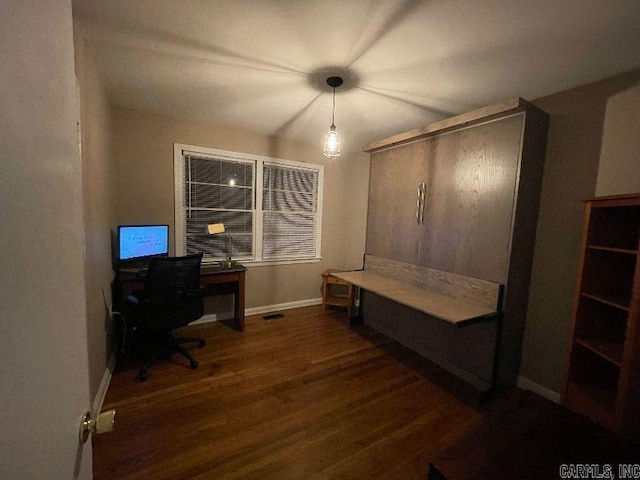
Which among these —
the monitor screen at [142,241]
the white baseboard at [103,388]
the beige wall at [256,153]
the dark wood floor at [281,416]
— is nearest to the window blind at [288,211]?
the beige wall at [256,153]

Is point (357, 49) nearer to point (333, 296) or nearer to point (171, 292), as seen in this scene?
point (171, 292)

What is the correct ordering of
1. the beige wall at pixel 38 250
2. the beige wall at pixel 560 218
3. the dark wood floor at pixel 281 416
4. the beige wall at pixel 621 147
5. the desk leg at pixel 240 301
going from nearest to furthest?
the beige wall at pixel 38 250 < the dark wood floor at pixel 281 416 < the beige wall at pixel 621 147 < the beige wall at pixel 560 218 < the desk leg at pixel 240 301

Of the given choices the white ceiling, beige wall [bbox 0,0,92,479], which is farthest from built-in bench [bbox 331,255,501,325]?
beige wall [bbox 0,0,92,479]

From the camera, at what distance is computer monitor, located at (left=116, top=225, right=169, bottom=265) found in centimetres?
259

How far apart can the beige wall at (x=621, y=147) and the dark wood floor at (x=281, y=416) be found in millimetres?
1912

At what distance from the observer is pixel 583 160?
2.00m

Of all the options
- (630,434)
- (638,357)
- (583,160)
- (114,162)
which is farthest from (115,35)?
(630,434)

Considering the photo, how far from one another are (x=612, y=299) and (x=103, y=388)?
3.60 meters

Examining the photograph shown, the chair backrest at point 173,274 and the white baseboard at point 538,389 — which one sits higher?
the chair backrest at point 173,274

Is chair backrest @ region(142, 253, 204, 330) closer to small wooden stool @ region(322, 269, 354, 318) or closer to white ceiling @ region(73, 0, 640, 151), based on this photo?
white ceiling @ region(73, 0, 640, 151)

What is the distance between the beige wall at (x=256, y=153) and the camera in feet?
9.43

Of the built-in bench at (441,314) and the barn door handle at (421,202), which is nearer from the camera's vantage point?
the built-in bench at (441,314)

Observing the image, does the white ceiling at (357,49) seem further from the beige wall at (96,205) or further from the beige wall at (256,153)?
the beige wall at (256,153)

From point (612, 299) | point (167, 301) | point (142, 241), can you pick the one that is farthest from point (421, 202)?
point (142, 241)
